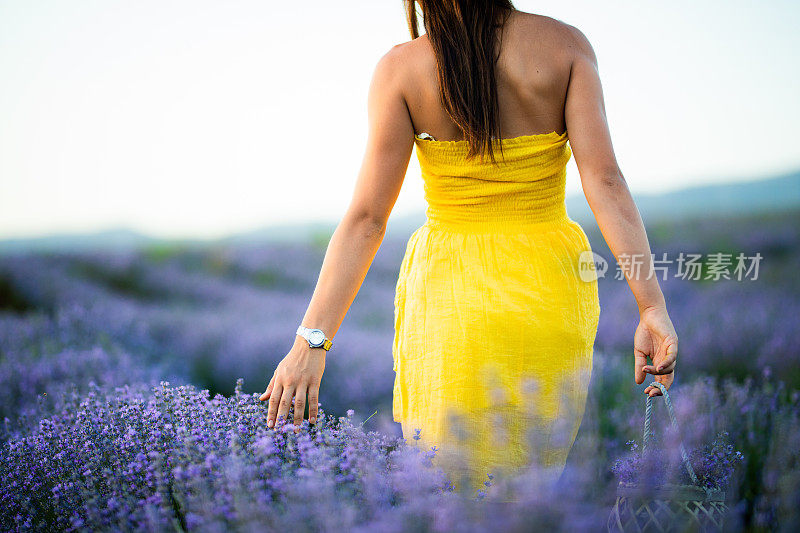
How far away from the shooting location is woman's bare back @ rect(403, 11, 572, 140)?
139 cm

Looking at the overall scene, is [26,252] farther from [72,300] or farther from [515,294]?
[515,294]

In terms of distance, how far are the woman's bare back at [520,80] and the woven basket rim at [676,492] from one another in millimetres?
833

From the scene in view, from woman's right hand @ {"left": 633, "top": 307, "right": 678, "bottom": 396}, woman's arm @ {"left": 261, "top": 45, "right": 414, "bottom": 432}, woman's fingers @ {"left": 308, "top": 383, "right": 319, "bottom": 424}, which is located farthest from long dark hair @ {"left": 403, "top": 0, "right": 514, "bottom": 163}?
woman's fingers @ {"left": 308, "top": 383, "right": 319, "bottom": 424}

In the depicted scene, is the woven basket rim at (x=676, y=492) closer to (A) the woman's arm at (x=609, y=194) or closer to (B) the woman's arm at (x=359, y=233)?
(A) the woman's arm at (x=609, y=194)

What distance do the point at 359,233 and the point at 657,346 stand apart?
0.77 metres

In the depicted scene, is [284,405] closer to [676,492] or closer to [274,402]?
[274,402]

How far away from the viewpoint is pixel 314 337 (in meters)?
1.47

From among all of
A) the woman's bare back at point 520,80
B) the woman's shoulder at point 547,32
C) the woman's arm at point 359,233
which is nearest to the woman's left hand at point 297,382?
the woman's arm at point 359,233

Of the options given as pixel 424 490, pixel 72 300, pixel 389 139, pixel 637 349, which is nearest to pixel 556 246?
pixel 637 349

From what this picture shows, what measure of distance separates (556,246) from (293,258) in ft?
22.3

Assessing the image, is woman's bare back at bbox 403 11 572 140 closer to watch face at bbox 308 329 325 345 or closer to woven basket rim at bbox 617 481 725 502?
watch face at bbox 308 329 325 345

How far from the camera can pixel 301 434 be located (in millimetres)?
1413

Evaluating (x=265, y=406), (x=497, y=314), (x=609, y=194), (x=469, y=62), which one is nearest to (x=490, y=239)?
(x=497, y=314)

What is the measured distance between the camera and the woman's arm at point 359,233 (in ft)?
4.78
